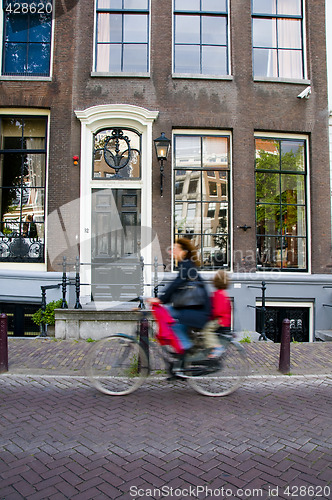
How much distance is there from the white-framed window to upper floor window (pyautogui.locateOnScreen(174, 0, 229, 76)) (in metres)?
1.91

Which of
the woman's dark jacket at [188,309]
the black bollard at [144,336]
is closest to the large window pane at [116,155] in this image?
the black bollard at [144,336]

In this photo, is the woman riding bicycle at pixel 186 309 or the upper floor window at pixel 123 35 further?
the upper floor window at pixel 123 35

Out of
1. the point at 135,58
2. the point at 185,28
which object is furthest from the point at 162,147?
the point at 185,28

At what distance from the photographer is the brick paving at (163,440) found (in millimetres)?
2744

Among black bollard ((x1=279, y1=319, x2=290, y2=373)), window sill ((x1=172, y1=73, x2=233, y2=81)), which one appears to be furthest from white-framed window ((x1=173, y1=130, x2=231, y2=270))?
black bollard ((x1=279, y1=319, x2=290, y2=373))

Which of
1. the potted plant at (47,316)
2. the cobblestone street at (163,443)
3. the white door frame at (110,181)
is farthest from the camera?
the white door frame at (110,181)

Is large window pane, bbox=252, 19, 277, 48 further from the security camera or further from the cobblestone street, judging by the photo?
the cobblestone street

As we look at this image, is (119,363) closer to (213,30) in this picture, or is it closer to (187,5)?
(213,30)

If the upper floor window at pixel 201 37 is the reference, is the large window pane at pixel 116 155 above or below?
below

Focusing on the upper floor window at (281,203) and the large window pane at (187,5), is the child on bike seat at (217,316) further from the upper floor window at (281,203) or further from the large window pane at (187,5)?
the large window pane at (187,5)

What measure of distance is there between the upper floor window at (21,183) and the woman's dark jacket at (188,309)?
20.7 ft

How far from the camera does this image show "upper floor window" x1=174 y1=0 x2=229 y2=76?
10102 mm

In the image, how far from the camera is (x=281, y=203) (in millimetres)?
10148

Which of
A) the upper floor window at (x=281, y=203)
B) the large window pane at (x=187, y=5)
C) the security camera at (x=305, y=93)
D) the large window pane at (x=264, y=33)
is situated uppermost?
the large window pane at (x=187, y=5)
